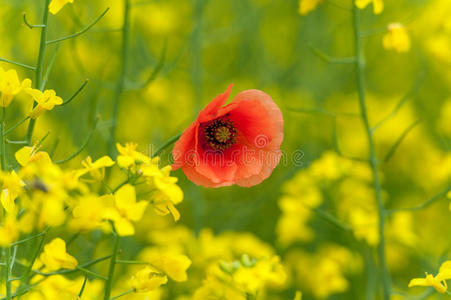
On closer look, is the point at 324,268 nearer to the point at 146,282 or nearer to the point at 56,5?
the point at 146,282

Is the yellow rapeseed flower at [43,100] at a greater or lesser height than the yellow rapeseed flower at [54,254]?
greater

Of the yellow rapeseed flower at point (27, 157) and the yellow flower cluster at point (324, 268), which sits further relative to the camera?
the yellow flower cluster at point (324, 268)

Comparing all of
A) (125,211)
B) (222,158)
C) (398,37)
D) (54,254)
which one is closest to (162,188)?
(125,211)

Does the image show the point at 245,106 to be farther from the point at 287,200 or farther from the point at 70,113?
the point at 70,113

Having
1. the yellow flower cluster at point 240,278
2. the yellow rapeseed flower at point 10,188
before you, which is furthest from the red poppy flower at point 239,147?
the yellow rapeseed flower at point 10,188

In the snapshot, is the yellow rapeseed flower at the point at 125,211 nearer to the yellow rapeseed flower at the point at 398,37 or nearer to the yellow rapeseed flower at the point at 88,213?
the yellow rapeseed flower at the point at 88,213

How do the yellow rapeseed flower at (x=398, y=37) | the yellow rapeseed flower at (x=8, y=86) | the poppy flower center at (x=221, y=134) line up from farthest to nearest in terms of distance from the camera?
the yellow rapeseed flower at (x=398, y=37) → the poppy flower center at (x=221, y=134) → the yellow rapeseed flower at (x=8, y=86)

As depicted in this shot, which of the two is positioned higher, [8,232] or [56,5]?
[56,5]
